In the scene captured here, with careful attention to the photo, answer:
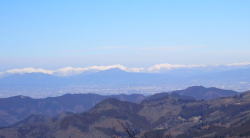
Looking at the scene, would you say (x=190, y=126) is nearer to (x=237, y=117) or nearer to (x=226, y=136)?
(x=237, y=117)

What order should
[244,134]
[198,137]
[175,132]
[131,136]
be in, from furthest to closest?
[175,132], [198,137], [244,134], [131,136]

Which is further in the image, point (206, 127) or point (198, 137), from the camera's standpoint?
point (206, 127)

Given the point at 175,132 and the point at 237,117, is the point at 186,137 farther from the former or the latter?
the point at 237,117

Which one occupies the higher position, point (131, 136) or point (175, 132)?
point (131, 136)

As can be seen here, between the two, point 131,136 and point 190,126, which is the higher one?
point 131,136

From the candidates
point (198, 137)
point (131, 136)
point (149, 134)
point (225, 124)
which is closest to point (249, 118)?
point (225, 124)

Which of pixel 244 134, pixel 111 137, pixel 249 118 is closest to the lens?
pixel 244 134

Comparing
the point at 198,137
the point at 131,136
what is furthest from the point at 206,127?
the point at 131,136

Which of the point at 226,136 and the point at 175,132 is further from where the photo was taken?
the point at 175,132

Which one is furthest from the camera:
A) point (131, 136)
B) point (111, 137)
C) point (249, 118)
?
point (111, 137)
